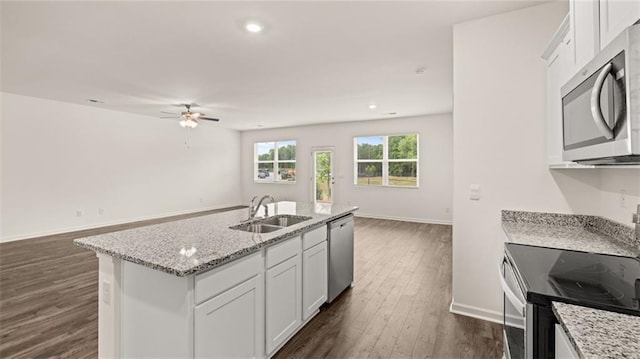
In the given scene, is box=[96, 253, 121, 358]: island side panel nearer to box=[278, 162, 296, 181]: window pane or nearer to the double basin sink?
the double basin sink

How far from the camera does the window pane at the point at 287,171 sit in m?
8.95

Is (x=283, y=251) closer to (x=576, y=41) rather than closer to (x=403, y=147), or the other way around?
(x=576, y=41)

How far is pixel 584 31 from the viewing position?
1377 millimetres

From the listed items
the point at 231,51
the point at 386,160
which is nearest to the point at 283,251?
the point at 231,51

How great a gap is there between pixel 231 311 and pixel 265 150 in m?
8.14

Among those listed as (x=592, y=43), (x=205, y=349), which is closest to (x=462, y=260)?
(x=592, y=43)

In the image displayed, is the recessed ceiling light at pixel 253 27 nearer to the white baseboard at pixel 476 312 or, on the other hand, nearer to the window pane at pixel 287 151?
the white baseboard at pixel 476 312

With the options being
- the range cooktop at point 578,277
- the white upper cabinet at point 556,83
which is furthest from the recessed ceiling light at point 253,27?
the range cooktop at point 578,277

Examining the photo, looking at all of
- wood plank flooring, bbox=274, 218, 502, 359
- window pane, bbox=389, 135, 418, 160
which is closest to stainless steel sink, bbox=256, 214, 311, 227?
wood plank flooring, bbox=274, 218, 502, 359

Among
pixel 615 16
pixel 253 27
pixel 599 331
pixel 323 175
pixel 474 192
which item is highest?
pixel 253 27

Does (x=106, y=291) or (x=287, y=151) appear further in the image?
(x=287, y=151)

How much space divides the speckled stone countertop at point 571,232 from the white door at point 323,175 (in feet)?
19.4

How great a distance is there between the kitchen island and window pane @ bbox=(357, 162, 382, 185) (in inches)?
222

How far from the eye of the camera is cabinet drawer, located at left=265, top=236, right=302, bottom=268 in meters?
1.90
